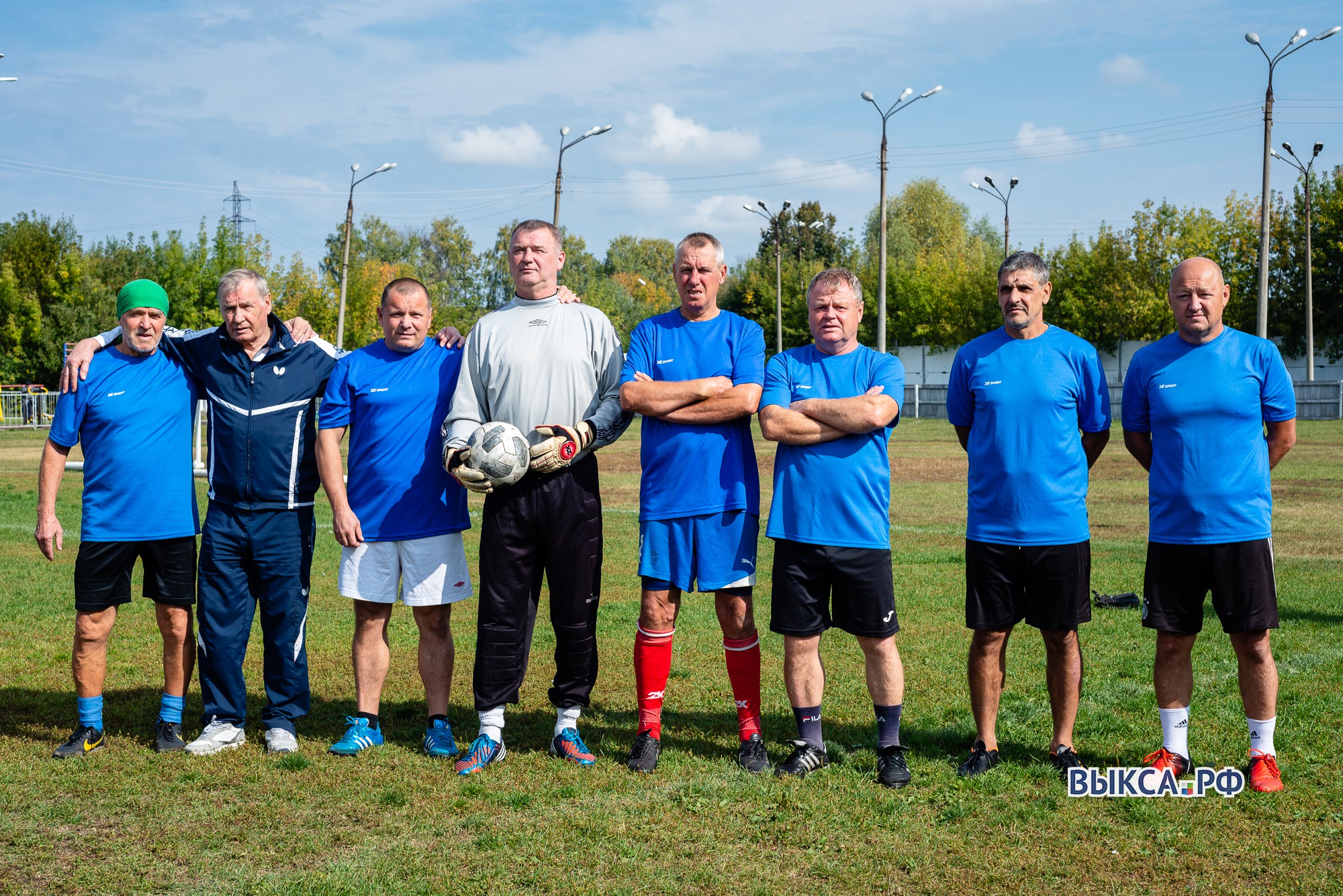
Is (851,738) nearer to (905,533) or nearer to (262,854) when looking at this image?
(262,854)

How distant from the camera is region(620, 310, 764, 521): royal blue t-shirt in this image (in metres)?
5.05

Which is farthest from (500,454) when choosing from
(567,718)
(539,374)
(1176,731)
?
(1176,731)

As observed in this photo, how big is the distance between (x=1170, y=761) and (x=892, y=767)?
126 cm

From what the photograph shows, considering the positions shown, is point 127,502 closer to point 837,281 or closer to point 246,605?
point 246,605

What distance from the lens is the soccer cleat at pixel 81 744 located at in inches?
207

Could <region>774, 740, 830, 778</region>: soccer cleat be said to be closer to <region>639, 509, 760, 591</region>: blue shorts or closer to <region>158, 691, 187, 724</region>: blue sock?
<region>639, 509, 760, 591</region>: blue shorts

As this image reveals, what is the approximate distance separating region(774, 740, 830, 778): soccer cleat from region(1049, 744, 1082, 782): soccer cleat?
1.06 meters

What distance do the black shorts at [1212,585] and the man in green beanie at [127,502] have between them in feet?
15.3

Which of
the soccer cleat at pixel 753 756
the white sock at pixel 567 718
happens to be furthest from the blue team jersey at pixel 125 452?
the soccer cleat at pixel 753 756

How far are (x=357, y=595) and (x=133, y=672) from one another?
258 cm

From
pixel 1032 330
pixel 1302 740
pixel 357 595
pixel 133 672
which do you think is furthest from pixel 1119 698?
pixel 133 672

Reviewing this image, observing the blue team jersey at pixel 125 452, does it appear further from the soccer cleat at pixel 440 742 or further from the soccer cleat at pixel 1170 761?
the soccer cleat at pixel 1170 761

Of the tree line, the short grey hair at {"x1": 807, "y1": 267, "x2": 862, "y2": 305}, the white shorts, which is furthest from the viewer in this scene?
the tree line

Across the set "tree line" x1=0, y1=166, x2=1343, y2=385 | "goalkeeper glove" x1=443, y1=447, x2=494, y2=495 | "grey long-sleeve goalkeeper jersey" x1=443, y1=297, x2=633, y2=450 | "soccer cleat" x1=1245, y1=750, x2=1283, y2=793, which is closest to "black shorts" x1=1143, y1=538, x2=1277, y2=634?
"soccer cleat" x1=1245, y1=750, x2=1283, y2=793
